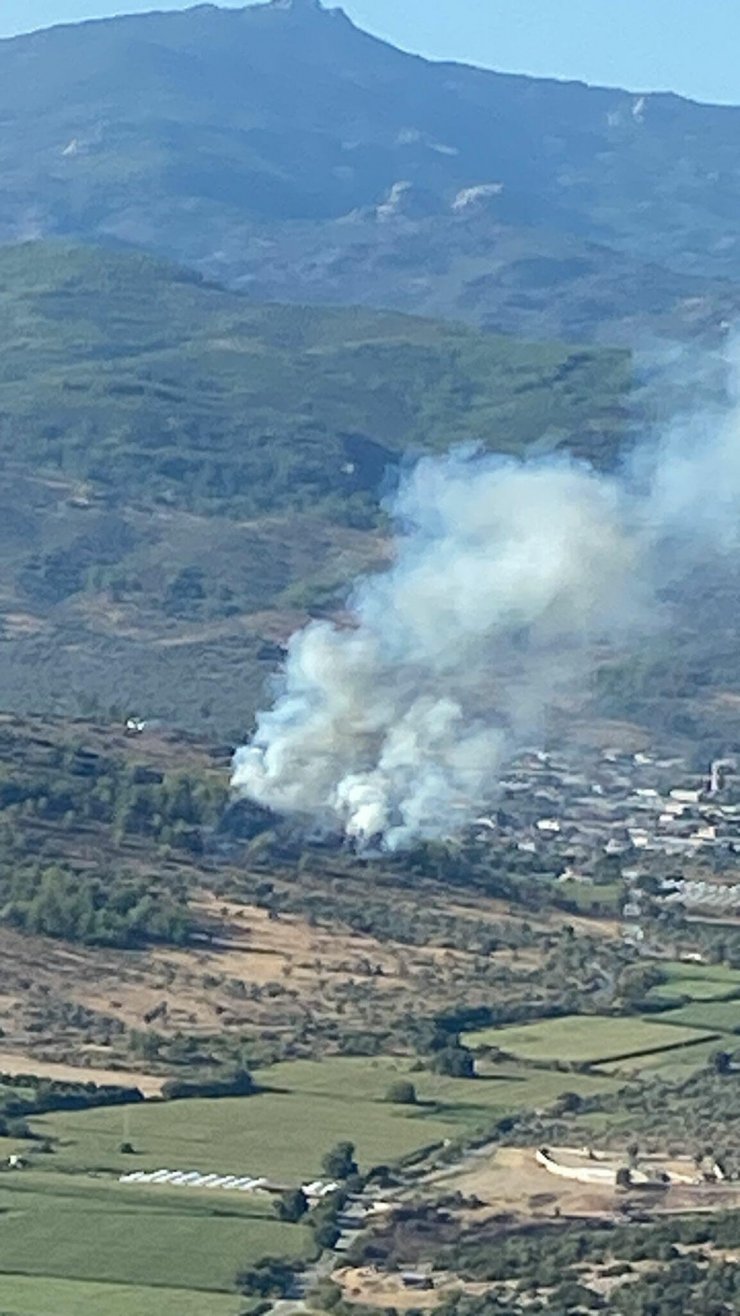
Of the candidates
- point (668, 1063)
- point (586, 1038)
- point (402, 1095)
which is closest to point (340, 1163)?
point (402, 1095)

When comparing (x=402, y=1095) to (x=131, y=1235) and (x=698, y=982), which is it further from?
(x=698, y=982)

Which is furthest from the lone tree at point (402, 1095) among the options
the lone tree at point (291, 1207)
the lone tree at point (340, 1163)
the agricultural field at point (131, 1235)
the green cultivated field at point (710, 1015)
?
the lone tree at point (291, 1207)

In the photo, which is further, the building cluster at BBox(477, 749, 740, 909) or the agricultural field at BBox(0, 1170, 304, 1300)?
the building cluster at BBox(477, 749, 740, 909)

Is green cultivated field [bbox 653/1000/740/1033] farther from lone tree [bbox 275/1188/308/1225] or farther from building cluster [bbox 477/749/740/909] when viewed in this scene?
lone tree [bbox 275/1188/308/1225]

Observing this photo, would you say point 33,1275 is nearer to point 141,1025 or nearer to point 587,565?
point 141,1025

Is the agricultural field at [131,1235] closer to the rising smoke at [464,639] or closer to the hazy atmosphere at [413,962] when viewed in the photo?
the hazy atmosphere at [413,962]

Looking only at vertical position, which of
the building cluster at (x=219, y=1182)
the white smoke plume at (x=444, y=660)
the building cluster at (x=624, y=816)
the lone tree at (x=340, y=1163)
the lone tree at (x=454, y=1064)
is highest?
the building cluster at (x=624, y=816)

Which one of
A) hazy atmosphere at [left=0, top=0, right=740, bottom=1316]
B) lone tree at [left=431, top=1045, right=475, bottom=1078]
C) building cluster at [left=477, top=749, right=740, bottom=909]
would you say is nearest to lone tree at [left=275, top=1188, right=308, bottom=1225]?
hazy atmosphere at [left=0, top=0, right=740, bottom=1316]

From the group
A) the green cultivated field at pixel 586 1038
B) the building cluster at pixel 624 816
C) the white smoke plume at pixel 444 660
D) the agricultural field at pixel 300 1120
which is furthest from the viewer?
the building cluster at pixel 624 816
